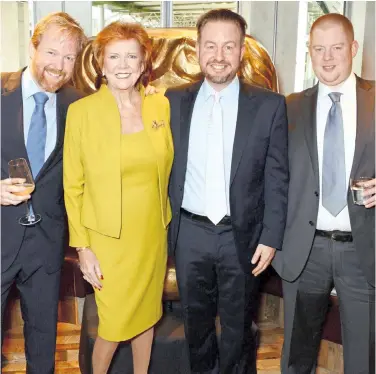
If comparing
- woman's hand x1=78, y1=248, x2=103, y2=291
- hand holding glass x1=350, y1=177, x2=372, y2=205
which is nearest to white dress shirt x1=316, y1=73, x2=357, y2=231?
hand holding glass x1=350, y1=177, x2=372, y2=205

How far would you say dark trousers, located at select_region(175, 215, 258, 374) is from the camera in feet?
7.66

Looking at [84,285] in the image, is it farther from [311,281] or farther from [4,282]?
[311,281]

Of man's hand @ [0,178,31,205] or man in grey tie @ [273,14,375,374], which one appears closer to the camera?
man's hand @ [0,178,31,205]

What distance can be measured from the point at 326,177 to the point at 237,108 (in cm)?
44

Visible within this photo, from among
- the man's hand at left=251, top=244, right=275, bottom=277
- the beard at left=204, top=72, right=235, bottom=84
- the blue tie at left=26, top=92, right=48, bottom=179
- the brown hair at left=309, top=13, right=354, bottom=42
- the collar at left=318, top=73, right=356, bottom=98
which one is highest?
the brown hair at left=309, top=13, right=354, bottom=42

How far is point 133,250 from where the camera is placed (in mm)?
2367

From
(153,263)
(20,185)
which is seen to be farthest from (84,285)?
(20,185)

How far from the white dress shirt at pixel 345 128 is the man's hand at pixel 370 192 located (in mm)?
128

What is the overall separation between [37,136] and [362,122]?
123cm

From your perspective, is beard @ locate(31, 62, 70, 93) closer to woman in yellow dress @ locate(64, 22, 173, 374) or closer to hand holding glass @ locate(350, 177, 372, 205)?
woman in yellow dress @ locate(64, 22, 173, 374)

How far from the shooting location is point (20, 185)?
213cm

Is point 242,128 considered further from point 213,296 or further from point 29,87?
point 29,87

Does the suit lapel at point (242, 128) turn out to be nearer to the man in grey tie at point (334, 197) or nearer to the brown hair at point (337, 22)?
the man in grey tie at point (334, 197)

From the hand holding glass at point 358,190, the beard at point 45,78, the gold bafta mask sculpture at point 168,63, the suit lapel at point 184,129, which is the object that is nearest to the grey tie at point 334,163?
the hand holding glass at point 358,190
